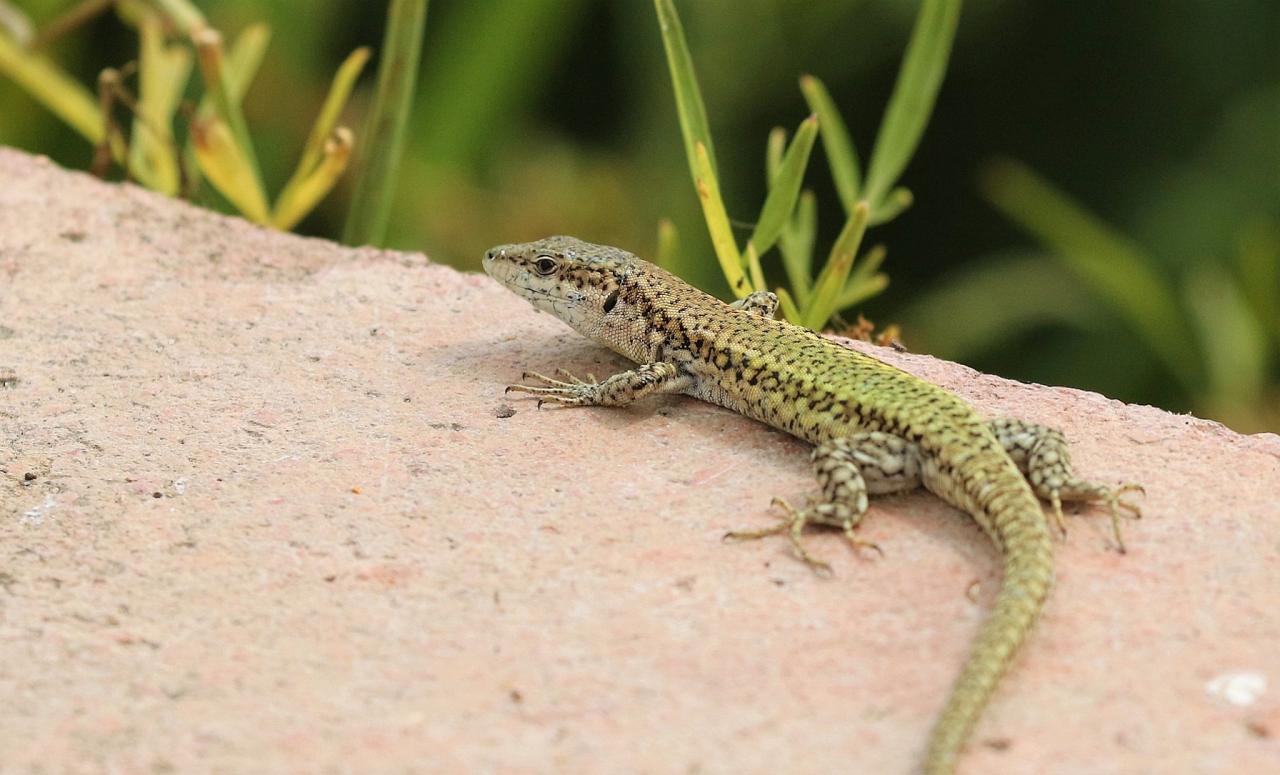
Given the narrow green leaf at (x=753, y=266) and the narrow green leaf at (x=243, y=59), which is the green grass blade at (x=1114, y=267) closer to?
the narrow green leaf at (x=753, y=266)

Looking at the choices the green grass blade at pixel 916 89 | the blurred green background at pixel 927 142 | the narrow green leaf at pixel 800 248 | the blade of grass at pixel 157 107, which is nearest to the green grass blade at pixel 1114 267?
the blurred green background at pixel 927 142

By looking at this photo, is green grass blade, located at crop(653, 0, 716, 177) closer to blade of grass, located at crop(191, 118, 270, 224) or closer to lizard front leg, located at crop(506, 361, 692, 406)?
lizard front leg, located at crop(506, 361, 692, 406)

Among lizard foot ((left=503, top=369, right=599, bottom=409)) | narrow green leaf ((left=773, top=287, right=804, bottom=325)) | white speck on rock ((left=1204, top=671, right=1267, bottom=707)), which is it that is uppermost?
narrow green leaf ((left=773, top=287, right=804, bottom=325))

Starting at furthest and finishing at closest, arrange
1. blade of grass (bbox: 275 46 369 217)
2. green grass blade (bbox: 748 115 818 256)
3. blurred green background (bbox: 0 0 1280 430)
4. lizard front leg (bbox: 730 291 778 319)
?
1. blurred green background (bbox: 0 0 1280 430)
2. blade of grass (bbox: 275 46 369 217)
3. lizard front leg (bbox: 730 291 778 319)
4. green grass blade (bbox: 748 115 818 256)

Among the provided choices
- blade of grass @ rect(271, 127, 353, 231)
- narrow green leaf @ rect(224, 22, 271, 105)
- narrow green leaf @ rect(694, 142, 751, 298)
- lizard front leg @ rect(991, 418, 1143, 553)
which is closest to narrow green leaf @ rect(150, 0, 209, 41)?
narrow green leaf @ rect(224, 22, 271, 105)

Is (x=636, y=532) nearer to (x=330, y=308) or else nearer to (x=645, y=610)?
(x=645, y=610)

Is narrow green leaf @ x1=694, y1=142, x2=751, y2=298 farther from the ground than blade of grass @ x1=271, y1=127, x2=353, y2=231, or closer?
farther from the ground

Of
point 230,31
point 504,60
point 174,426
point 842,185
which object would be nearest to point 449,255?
point 504,60
